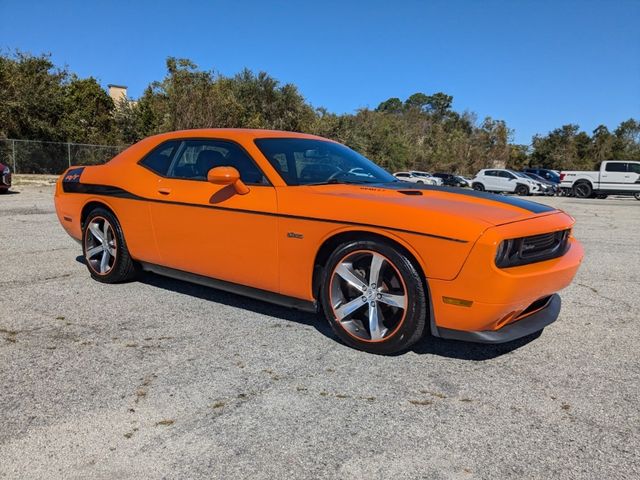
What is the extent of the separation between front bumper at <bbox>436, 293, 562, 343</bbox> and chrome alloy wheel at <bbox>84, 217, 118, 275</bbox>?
10.6 ft

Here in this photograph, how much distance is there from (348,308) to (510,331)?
1.00 meters

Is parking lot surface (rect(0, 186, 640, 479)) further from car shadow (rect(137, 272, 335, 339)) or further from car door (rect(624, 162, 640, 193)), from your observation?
car door (rect(624, 162, 640, 193))

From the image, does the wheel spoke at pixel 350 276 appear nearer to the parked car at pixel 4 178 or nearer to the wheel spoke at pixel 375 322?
the wheel spoke at pixel 375 322

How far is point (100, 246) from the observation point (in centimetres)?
490

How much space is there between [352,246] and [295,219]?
1.52ft

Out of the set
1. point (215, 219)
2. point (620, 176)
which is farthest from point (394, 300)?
point (620, 176)

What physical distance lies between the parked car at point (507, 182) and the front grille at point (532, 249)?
27.7 meters

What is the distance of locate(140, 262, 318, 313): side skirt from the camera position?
357 cm

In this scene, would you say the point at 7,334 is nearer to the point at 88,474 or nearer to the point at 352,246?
the point at 88,474

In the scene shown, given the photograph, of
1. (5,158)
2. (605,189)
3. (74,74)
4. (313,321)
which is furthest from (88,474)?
(74,74)

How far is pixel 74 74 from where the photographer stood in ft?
98.1

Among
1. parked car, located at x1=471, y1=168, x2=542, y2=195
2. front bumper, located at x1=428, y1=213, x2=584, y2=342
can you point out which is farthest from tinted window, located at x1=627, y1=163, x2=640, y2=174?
front bumper, located at x1=428, y1=213, x2=584, y2=342

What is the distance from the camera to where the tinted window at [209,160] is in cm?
385

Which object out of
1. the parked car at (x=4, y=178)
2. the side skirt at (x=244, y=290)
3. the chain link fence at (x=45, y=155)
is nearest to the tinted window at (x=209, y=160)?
the side skirt at (x=244, y=290)
